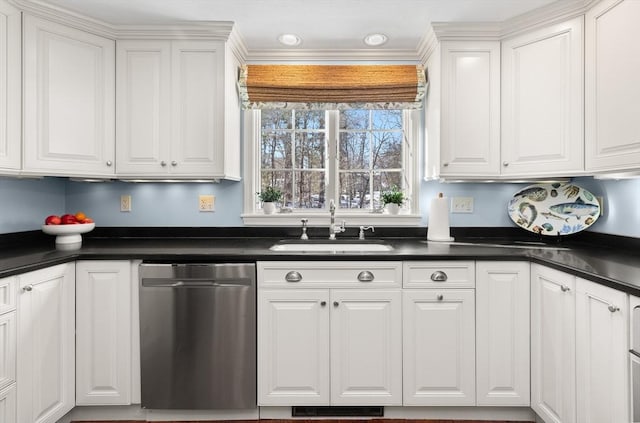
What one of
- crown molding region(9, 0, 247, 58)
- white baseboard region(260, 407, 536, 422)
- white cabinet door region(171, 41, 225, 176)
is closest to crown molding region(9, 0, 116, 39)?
crown molding region(9, 0, 247, 58)

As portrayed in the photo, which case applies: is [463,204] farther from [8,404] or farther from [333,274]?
[8,404]

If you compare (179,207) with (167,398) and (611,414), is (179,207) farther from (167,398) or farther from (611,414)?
(611,414)

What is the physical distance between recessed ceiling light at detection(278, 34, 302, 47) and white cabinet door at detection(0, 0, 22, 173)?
56.1 inches

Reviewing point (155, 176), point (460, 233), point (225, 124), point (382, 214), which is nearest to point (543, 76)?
point (460, 233)

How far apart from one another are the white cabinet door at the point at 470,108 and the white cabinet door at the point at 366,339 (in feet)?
3.09

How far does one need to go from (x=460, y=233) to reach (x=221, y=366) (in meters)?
1.79

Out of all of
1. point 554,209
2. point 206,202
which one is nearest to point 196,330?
point 206,202

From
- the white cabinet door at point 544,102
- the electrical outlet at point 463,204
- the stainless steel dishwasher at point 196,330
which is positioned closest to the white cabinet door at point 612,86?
the white cabinet door at point 544,102

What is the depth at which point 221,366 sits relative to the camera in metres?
2.00

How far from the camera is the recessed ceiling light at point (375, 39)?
2.46 metres

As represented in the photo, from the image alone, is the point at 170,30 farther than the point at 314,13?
Yes

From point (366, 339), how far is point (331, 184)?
120 cm

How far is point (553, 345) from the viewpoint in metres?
1.81

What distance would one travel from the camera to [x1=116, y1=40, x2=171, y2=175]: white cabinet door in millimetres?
2324
